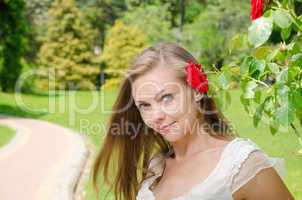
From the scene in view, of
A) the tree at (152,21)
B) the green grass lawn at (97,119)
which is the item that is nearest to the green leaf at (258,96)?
the green grass lawn at (97,119)

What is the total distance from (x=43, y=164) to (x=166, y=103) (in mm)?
6051

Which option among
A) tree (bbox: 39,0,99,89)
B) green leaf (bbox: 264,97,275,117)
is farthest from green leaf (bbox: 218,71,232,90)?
tree (bbox: 39,0,99,89)

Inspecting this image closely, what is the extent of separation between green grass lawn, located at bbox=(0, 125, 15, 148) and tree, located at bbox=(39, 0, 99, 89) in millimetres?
12994

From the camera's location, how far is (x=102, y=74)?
25.6m

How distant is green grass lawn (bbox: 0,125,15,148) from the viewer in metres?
10.1

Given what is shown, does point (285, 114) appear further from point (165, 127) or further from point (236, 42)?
point (165, 127)

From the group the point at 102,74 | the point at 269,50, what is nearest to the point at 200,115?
the point at 269,50

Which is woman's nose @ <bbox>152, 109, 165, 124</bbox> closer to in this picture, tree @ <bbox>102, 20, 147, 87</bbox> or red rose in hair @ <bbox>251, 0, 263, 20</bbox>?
red rose in hair @ <bbox>251, 0, 263, 20</bbox>

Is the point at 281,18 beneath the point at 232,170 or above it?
above

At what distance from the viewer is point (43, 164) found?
771 cm

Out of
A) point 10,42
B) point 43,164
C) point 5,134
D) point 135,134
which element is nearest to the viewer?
point 135,134

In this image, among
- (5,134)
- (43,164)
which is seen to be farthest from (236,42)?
(5,134)

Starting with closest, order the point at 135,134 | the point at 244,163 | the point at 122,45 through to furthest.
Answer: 1. the point at 244,163
2. the point at 135,134
3. the point at 122,45

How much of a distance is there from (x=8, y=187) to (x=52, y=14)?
776 inches
